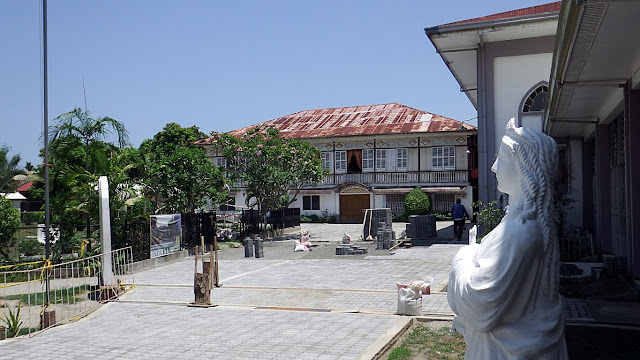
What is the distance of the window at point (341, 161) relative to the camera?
37.5 metres

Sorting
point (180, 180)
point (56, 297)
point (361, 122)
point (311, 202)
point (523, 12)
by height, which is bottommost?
point (56, 297)

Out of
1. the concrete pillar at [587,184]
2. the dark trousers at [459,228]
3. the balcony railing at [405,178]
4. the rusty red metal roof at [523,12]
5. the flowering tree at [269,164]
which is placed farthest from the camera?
the balcony railing at [405,178]

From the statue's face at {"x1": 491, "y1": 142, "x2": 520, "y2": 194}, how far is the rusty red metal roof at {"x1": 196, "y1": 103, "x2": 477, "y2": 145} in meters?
30.6

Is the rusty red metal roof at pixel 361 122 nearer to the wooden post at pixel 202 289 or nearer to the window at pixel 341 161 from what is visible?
the window at pixel 341 161

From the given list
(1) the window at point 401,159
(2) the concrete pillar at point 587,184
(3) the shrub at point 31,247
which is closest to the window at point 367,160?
(1) the window at point 401,159

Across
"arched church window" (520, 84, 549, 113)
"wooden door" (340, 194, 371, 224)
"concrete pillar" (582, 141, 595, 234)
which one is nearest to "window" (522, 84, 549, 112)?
"arched church window" (520, 84, 549, 113)

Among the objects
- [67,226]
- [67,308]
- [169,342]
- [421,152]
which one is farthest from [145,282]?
[421,152]

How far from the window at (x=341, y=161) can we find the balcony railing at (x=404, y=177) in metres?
0.45

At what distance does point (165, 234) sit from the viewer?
1761cm

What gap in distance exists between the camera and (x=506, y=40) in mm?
18078

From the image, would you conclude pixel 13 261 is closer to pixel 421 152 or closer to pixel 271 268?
pixel 271 268

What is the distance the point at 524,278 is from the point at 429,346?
410cm

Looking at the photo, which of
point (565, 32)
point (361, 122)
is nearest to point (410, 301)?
point (565, 32)

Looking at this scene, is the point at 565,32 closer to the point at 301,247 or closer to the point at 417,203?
the point at 301,247
